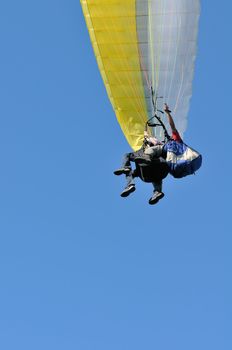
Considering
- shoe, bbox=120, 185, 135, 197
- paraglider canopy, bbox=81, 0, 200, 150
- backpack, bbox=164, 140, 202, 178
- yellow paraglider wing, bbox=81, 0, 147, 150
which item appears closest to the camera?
backpack, bbox=164, 140, 202, 178

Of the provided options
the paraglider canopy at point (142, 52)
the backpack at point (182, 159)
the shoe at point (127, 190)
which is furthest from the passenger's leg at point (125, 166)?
the paraglider canopy at point (142, 52)

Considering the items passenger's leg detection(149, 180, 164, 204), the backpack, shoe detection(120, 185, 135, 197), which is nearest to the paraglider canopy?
passenger's leg detection(149, 180, 164, 204)

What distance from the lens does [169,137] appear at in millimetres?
30562

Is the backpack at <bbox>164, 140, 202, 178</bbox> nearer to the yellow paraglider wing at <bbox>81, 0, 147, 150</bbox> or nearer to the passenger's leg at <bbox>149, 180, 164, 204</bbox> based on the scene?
the passenger's leg at <bbox>149, 180, 164, 204</bbox>

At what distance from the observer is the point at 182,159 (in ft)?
98.4

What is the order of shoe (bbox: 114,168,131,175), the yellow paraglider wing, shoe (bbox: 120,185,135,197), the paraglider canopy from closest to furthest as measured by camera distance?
1. shoe (bbox: 120,185,135,197)
2. shoe (bbox: 114,168,131,175)
3. the paraglider canopy
4. the yellow paraglider wing

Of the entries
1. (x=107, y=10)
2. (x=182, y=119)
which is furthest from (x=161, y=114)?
(x=107, y=10)

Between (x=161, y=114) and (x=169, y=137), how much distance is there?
3.88 ft

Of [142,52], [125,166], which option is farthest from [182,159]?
[142,52]

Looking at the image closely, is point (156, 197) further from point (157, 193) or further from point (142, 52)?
point (142, 52)

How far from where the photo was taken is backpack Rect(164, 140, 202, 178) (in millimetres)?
29953

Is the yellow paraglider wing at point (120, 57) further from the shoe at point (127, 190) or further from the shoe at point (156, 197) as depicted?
the shoe at point (127, 190)

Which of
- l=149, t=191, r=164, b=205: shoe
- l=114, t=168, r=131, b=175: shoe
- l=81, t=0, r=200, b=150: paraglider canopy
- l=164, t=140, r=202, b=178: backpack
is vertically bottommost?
l=149, t=191, r=164, b=205: shoe

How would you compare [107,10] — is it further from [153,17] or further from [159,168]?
[159,168]
